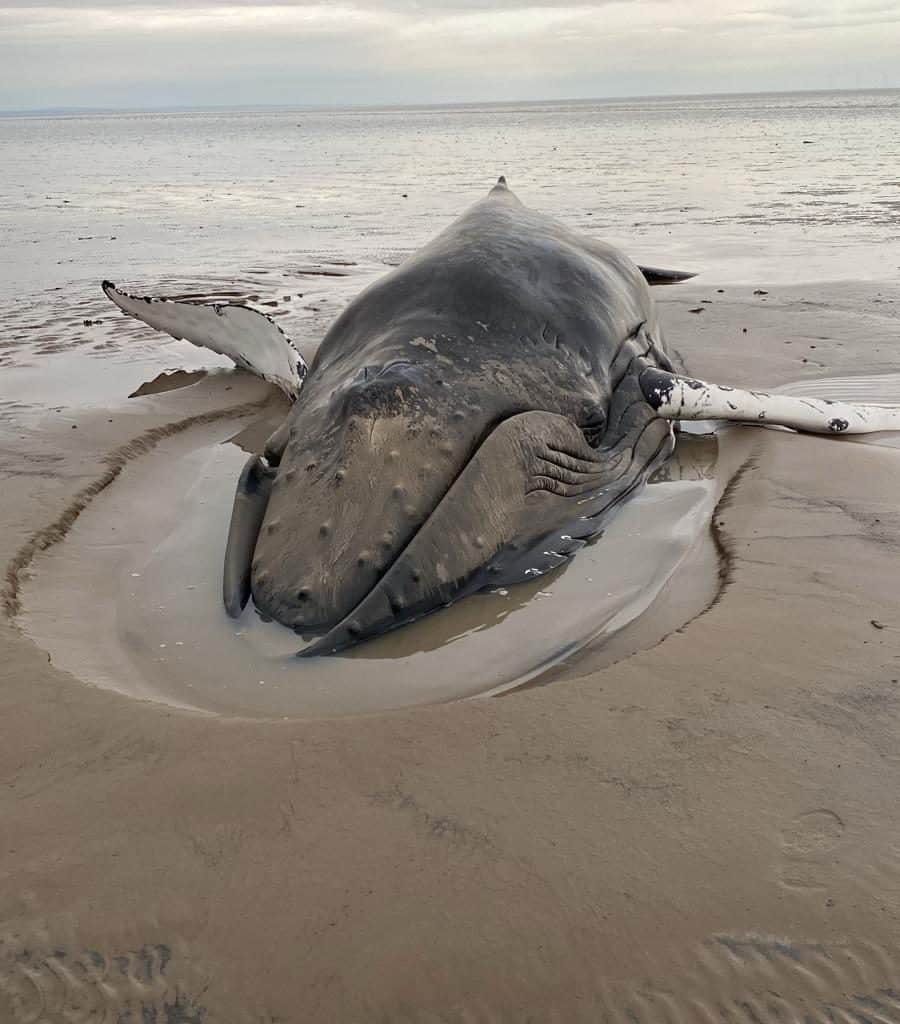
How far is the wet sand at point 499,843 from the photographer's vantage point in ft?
6.94

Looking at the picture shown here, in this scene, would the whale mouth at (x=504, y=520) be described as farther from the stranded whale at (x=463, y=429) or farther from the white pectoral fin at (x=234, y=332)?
the white pectoral fin at (x=234, y=332)

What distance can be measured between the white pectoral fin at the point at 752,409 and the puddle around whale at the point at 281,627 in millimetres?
804

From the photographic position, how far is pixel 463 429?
14.3ft

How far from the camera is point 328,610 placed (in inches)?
146

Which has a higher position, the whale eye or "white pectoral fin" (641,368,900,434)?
the whale eye

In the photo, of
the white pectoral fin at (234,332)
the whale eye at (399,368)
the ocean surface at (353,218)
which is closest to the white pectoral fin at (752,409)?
the whale eye at (399,368)

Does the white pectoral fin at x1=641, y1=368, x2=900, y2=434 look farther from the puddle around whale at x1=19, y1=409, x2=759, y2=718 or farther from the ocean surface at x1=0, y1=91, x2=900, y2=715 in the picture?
the puddle around whale at x1=19, y1=409, x2=759, y2=718

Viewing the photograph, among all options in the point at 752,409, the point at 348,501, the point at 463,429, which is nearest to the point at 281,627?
the point at 348,501

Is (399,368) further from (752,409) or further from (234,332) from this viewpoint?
(234,332)

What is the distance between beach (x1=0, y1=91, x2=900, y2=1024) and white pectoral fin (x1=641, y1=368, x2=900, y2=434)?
10cm

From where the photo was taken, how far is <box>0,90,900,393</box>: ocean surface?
11.0m

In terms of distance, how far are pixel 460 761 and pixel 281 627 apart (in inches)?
44.1

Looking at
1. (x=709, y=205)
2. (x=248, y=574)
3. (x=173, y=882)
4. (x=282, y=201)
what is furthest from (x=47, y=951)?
(x=282, y=201)

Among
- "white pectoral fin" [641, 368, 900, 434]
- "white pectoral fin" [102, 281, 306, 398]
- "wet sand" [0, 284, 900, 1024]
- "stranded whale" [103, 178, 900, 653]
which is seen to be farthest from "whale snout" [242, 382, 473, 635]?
"white pectoral fin" [102, 281, 306, 398]
